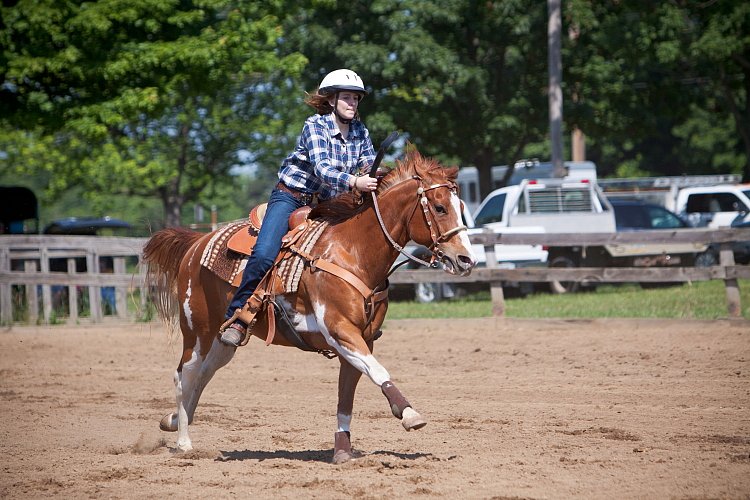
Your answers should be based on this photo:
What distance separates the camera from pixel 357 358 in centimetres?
670

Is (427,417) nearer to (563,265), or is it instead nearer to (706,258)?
(563,265)

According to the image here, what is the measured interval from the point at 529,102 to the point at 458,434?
69.8ft

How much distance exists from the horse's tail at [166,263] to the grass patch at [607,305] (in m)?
9.01

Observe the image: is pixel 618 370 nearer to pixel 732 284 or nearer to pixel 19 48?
pixel 732 284

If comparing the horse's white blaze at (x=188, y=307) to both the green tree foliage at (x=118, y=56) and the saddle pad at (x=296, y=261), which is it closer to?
the saddle pad at (x=296, y=261)

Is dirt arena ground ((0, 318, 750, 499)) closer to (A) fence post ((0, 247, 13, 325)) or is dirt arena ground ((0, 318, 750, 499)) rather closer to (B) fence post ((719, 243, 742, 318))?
(B) fence post ((719, 243, 742, 318))

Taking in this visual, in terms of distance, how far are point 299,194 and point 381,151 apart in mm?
1151

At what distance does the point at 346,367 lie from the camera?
7.32 metres

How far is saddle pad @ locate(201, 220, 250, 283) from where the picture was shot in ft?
25.2

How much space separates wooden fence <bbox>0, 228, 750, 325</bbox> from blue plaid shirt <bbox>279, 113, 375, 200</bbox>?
8.52 m

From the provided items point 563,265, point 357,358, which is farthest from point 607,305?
point 357,358

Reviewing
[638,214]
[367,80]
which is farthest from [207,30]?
[638,214]

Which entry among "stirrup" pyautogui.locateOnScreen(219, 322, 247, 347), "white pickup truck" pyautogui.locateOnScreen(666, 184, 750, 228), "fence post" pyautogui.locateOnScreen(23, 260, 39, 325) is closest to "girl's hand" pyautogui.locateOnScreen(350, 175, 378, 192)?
"stirrup" pyautogui.locateOnScreen(219, 322, 247, 347)

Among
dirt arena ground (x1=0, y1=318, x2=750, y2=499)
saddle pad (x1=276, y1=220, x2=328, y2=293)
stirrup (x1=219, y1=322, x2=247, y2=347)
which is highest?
saddle pad (x1=276, y1=220, x2=328, y2=293)
